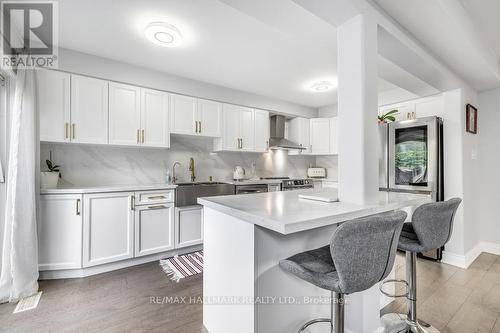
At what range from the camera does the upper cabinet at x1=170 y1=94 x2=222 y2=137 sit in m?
3.24

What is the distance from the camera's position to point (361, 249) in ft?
3.12

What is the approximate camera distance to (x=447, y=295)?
2152mm

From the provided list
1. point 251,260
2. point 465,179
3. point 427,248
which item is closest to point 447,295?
point 427,248

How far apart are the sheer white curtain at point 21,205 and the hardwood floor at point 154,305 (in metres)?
0.19

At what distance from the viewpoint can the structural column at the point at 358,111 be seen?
1.47 metres

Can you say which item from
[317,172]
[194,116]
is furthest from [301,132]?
[194,116]

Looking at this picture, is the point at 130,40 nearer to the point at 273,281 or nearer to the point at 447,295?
the point at 273,281

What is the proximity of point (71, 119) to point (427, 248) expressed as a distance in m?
3.45

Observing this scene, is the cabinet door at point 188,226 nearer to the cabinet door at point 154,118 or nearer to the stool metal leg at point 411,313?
the cabinet door at point 154,118

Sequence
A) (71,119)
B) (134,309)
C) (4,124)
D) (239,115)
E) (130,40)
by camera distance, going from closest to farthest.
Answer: (134,309), (4,124), (130,40), (71,119), (239,115)

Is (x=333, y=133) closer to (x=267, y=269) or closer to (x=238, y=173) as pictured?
(x=238, y=173)

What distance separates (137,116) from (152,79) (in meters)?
0.55

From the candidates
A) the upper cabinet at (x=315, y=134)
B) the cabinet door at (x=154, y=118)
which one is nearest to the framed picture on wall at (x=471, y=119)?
the upper cabinet at (x=315, y=134)

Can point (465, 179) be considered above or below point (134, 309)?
above
